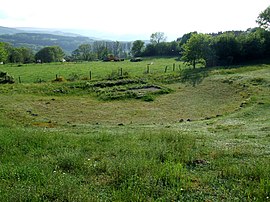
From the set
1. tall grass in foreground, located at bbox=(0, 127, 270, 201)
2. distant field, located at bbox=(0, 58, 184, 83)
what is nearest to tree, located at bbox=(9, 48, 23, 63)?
distant field, located at bbox=(0, 58, 184, 83)

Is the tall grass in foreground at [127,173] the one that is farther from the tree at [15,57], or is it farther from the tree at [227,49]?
the tree at [15,57]

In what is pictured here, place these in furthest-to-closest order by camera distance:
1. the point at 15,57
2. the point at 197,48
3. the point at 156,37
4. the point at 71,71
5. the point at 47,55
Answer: the point at 156,37 < the point at 47,55 < the point at 15,57 < the point at 71,71 < the point at 197,48

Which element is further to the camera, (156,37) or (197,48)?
(156,37)

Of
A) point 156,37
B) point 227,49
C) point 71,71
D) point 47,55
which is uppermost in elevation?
point 156,37

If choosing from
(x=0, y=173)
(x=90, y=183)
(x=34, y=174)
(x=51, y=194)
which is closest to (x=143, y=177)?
(x=90, y=183)

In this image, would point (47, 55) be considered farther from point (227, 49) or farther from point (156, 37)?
point (227, 49)

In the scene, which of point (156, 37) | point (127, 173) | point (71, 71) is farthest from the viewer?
point (156, 37)

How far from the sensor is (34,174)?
7.04m

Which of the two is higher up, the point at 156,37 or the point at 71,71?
the point at 156,37

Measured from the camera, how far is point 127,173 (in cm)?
724

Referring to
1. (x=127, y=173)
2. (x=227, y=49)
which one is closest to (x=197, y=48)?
(x=227, y=49)

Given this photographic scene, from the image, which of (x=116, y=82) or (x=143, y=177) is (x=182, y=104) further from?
(x=143, y=177)

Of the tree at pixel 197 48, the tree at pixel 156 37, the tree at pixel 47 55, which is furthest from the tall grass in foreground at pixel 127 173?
the tree at pixel 156 37

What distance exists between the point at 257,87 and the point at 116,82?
1755cm
